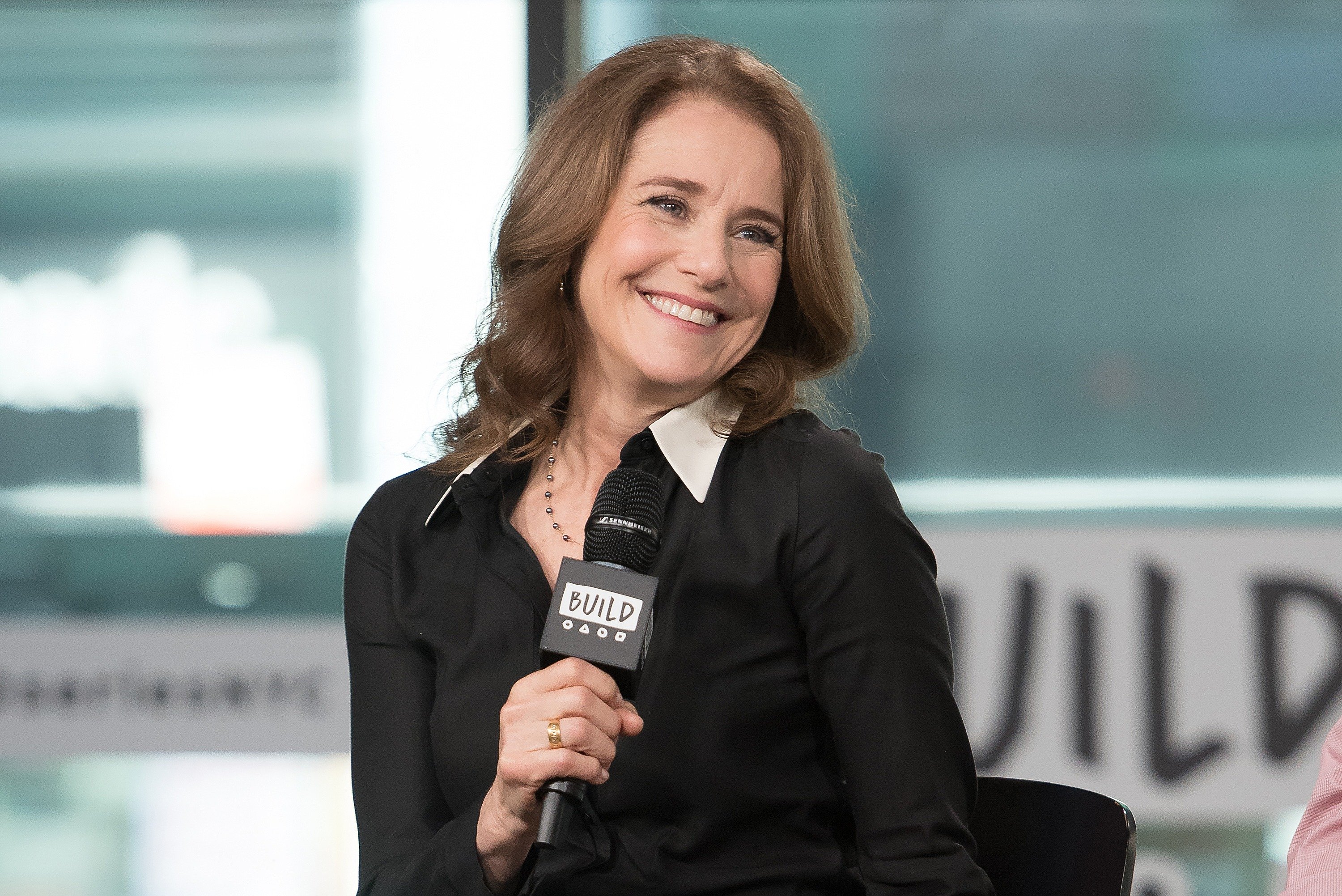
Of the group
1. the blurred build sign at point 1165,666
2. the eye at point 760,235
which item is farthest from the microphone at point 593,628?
the blurred build sign at point 1165,666

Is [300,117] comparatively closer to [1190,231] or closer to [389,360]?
[389,360]

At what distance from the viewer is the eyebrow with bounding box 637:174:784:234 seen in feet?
4.37

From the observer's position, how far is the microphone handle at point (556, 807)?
3.04 feet

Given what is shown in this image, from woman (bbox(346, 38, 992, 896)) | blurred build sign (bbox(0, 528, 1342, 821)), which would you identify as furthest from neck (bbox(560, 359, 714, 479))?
blurred build sign (bbox(0, 528, 1342, 821))

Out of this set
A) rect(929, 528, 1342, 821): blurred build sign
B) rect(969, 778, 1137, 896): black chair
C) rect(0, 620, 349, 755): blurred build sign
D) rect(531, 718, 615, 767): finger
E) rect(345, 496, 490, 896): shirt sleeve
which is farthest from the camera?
rect(0, 620, 349, 755): blurred build sign

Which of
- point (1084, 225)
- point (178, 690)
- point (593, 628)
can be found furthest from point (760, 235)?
point (178, 690)

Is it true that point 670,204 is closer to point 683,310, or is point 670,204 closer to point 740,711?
point 683,310

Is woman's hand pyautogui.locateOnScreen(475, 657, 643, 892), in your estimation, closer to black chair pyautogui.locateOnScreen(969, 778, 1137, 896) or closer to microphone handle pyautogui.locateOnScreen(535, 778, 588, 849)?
microphone handle pyautogui.locateOnScreen(535, 778, 588, 849)

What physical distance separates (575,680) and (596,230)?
626 millimetres

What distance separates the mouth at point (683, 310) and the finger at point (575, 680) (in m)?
0.49

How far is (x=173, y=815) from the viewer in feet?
9.64

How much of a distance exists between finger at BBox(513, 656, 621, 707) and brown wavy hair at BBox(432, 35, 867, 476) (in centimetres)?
49

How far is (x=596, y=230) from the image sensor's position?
1.40m

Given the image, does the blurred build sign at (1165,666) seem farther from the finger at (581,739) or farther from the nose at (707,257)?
the finger at (581,739)
